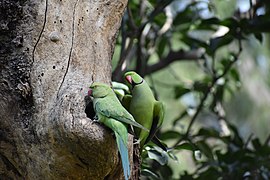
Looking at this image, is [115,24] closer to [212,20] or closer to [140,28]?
[140,28]

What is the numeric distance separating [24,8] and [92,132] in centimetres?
55

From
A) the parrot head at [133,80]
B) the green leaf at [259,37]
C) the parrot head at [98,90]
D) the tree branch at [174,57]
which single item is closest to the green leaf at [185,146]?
the parrot head at [133,80]

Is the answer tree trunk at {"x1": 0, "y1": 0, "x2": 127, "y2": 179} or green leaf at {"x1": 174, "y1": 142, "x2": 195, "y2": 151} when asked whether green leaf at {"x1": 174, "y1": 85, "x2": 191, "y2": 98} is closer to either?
green leaf at {"x1": 174, "y1": 142, "x2": 195, "y2": 151}

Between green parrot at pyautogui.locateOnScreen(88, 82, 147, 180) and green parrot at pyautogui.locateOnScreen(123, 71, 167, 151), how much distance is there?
8.5 inches

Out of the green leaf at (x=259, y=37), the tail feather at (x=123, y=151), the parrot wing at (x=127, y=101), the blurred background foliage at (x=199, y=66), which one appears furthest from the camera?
the green leaf at (x=259, y=37)

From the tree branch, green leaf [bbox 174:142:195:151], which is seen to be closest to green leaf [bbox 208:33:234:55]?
the tree branch

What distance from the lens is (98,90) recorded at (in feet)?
5.19

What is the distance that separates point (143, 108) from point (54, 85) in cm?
30

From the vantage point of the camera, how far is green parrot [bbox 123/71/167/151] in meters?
1.78

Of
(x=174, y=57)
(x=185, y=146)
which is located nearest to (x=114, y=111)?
(x=185, y=146)

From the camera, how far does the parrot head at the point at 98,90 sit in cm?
157

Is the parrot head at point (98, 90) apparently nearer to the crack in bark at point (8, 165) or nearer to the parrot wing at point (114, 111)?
the parrot wing at point (114, 111)

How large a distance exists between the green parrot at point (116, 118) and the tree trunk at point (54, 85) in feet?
0.12

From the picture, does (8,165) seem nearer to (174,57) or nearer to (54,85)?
(54,85)
